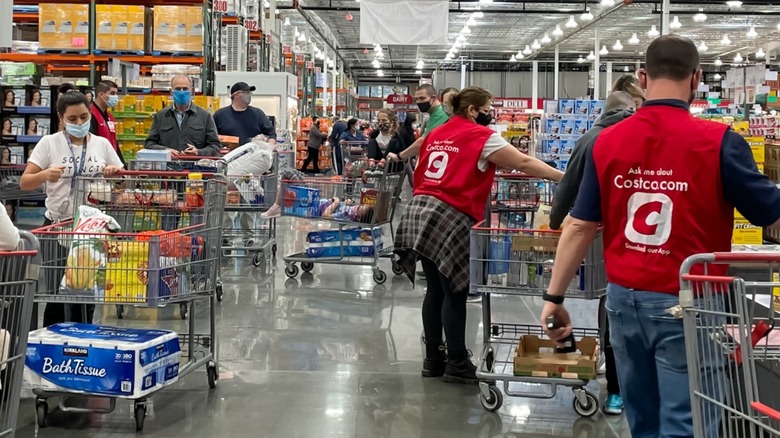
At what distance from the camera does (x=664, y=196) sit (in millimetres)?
2637

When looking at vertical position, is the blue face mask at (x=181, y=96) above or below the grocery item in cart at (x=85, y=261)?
above

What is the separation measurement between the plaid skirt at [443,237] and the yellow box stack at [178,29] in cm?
854

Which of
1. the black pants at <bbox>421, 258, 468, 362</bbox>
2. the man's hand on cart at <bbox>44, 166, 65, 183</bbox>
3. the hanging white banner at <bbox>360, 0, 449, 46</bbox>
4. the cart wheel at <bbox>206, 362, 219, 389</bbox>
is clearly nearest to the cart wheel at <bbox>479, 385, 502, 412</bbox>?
the black pants at <bbox>421, 258, 468, 362</bbox>

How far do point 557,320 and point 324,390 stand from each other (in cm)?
246

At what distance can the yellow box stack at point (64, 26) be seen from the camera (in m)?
12.9

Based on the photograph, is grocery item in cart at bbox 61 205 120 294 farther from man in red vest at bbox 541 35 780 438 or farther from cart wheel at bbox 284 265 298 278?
cart wheel at bbox 284 265 298 278

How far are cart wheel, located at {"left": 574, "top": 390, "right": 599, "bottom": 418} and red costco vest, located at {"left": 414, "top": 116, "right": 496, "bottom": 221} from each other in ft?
3.87

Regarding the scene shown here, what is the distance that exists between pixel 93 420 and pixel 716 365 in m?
3.30

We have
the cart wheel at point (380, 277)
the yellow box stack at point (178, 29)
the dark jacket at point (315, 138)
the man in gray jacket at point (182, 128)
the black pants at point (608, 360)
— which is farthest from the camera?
the dark jacket at point (315, 138)

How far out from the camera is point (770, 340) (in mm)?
2314

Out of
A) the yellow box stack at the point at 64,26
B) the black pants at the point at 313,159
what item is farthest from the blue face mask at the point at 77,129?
the black pants at the point at 313,159

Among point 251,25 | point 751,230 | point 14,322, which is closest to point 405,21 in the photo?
point 251,25

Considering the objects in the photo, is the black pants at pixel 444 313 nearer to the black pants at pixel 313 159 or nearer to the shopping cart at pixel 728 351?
the shopping cart at pixel 728 351

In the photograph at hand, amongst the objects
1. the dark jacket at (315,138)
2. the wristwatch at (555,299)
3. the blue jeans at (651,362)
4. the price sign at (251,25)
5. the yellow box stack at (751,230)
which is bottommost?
the blue jeans at (651,362)
